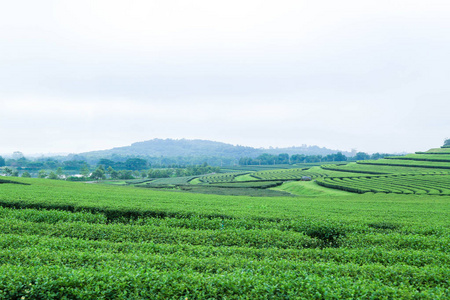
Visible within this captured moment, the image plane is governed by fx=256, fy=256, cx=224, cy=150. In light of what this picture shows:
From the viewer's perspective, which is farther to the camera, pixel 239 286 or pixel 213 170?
pixel 213 170

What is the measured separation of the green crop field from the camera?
5137mm

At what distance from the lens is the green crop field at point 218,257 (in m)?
5.14

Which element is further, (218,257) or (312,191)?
(312,191)

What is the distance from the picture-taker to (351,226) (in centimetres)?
1050

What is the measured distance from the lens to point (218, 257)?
7125 millimetres

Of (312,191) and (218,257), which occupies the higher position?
(218,257)

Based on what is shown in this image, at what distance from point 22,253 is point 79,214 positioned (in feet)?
17.7

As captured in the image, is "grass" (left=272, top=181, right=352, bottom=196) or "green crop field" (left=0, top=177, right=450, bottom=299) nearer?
"green crop field" (left=0, top=177, right=450, bottom=299)

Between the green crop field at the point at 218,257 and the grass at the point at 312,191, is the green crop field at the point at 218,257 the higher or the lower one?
the higher one

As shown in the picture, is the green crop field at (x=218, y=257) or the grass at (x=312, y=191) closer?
the green crop field at (x=218, y=257)

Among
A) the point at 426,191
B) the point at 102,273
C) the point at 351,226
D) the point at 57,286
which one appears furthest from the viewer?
the point at 426,191

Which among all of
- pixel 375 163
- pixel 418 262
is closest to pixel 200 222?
pixel 418 262

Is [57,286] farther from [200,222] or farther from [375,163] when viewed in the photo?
[375,163]

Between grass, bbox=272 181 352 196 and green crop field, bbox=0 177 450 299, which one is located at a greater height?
green crop field, bbox=0 177 450 299
